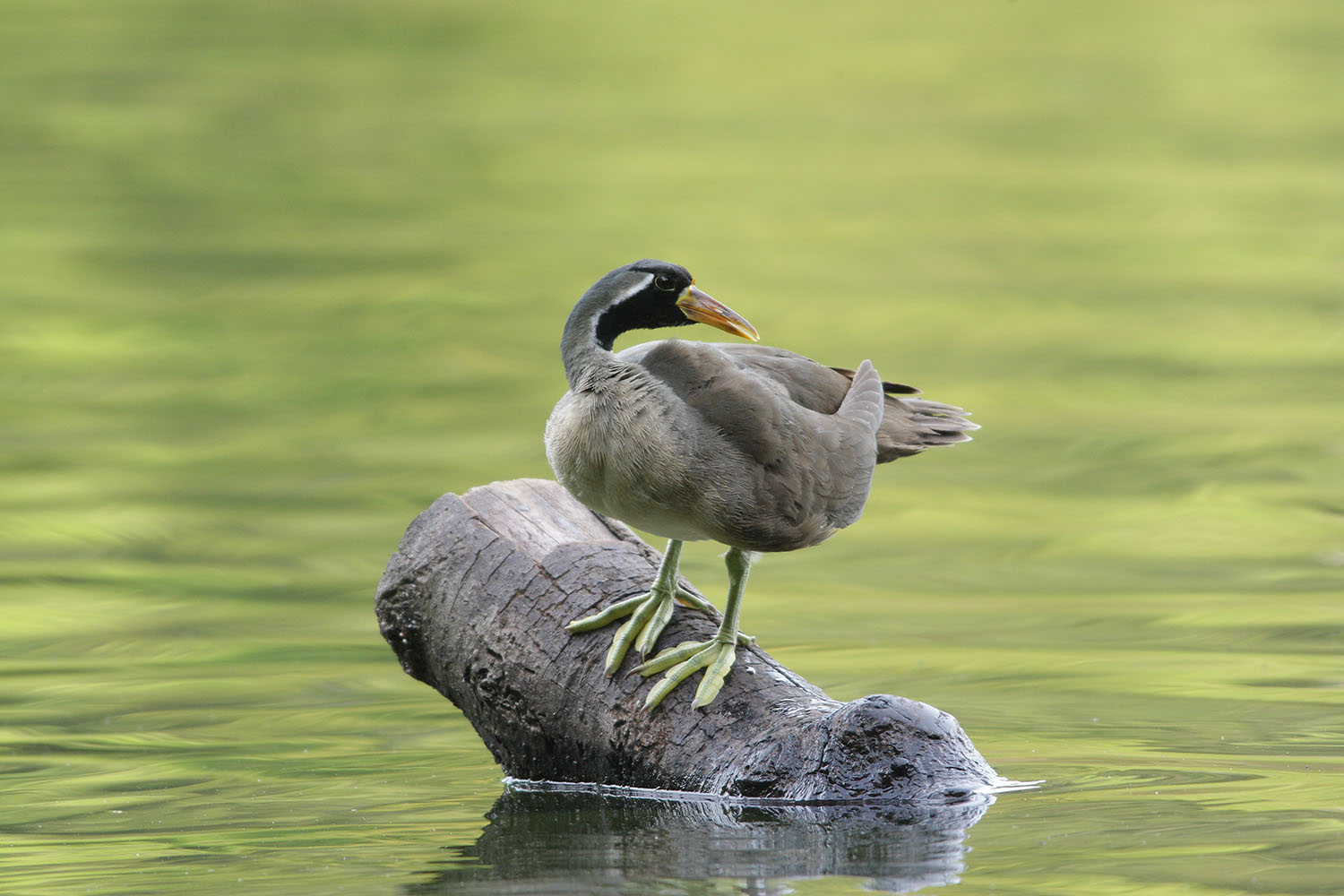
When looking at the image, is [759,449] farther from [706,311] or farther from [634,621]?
[634,621]

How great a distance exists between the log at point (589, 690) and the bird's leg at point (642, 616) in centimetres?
4

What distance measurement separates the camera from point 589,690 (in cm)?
607

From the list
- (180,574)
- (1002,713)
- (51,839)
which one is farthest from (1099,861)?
(180,574)

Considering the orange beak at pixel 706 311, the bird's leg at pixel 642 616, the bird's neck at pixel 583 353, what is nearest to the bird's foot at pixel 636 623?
the bird's leg at pixel 642 616

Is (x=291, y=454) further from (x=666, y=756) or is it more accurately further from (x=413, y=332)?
(x=666, y=756)

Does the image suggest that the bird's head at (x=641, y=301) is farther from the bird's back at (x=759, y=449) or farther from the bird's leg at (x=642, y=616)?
the bird's leg at (x=642, y=616)

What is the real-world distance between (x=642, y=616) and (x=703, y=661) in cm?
32

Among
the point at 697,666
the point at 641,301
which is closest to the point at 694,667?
the point at 697,666

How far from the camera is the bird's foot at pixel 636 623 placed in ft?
20.0

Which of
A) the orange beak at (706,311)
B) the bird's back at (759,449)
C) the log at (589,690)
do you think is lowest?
the log at (589,690)

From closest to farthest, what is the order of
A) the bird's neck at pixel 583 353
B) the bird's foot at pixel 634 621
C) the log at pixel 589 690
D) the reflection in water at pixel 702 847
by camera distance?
the reflection in water at pixel 702 847, the log at pixel 589 690, the bird's neck at pixel 583 353, the bird's foot at pixel 634 621

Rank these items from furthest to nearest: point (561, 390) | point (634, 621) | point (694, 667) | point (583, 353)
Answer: point (561, 390) < point (634, 621) < point (694, 667) < point (583, 353)

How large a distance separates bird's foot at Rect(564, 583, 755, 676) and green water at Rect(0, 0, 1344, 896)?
51 centimetres

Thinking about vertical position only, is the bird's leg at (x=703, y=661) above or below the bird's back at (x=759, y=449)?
below
